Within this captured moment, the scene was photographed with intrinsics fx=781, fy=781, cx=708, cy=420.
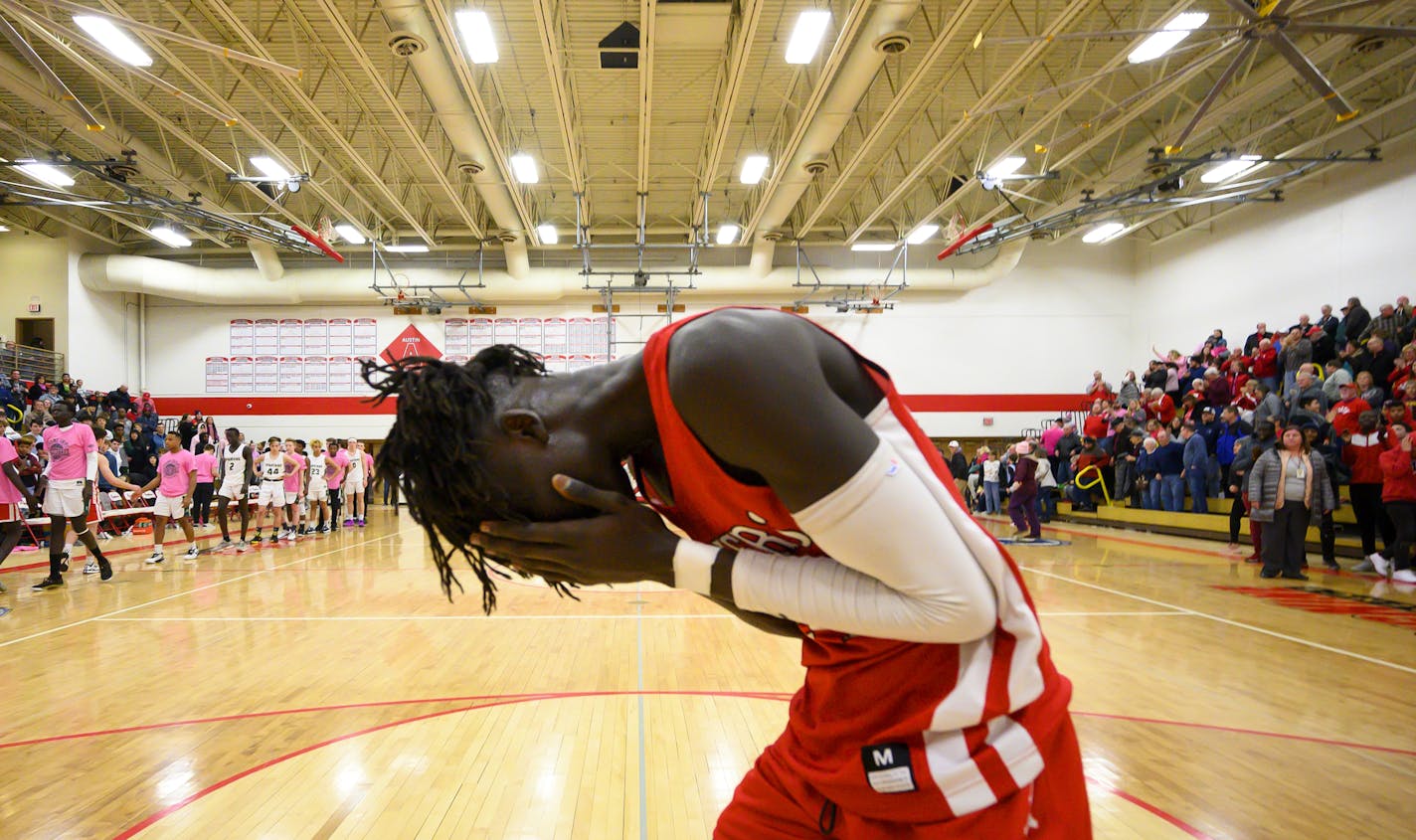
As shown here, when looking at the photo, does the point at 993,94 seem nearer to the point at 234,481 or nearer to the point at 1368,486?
the point at 1368,486

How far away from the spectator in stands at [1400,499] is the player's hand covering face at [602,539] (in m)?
9.35

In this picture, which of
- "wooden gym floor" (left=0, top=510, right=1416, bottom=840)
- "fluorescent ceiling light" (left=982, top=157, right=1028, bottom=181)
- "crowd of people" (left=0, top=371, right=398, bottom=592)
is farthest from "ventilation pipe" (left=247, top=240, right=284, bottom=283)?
"fluorescent ceiling light" (left=982, top=157, right=1028, bottom=181)

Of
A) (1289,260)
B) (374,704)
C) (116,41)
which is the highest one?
(116,41)

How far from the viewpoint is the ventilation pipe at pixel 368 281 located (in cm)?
1766

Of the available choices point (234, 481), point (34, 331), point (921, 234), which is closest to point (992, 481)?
point (921, 234)

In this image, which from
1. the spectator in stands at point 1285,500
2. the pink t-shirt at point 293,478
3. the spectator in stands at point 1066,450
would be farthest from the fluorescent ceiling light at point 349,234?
the spectator in stands at point 1285,500

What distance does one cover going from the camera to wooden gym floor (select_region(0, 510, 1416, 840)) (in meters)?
2.56

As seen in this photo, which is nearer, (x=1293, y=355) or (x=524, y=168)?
(x=1293, y=355)

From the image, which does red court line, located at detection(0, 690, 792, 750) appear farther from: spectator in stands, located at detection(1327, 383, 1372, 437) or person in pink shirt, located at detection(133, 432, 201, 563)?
spectator in stands, located at detection(1327, 383, 1372, 437)

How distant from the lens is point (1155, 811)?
2.50 metres

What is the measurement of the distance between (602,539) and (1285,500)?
9.11 metres

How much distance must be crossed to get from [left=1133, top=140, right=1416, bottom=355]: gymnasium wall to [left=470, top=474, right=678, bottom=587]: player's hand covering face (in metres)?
16.1

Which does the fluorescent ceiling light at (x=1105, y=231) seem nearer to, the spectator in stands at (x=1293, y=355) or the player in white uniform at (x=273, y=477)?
the spectator in stands at (x=1293, y=355)

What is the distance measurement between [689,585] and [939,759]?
0.33 meters
